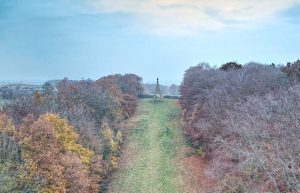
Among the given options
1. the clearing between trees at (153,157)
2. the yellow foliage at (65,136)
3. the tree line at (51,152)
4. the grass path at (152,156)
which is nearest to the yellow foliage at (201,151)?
the clearing between trees at (153,157)

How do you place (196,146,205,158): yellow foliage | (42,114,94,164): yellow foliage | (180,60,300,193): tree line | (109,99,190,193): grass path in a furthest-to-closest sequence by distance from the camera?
(196,146,205,158): yellow foliage < (109,99,190,193): grass path < (42,114,94,164): yellow foliage < (180,60,300,193): tree line

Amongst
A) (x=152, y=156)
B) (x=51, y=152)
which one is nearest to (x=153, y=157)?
(x=152, y=156)

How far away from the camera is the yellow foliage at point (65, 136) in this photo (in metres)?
43.6

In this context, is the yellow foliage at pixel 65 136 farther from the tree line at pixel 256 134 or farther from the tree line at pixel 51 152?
the tree line at pixel 256 134

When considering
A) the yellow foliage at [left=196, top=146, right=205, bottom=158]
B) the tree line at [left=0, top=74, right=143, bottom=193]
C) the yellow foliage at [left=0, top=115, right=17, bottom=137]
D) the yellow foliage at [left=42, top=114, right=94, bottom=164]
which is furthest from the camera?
the yellow foliage at [left=196, top=146, right=205, bottom=158]

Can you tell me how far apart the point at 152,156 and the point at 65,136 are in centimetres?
2670

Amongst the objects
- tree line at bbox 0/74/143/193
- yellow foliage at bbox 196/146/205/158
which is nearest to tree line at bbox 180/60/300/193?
yellow foliage at bbox 196/146/205/158

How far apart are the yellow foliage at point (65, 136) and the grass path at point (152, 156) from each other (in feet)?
30.0

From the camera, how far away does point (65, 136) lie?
44.2 m

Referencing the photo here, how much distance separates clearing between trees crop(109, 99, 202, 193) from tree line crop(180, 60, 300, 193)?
5.83 metres

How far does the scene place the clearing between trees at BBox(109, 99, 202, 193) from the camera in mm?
54344

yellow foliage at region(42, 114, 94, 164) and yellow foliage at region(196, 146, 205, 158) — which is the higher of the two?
yellow foliage at region(42, 114, 94, 164)

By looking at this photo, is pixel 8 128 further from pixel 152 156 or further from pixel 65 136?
pixel 152 156

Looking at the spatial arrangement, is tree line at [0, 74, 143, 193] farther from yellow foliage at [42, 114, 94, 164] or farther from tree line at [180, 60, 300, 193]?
tree line at [180, 60, 300, 193]
